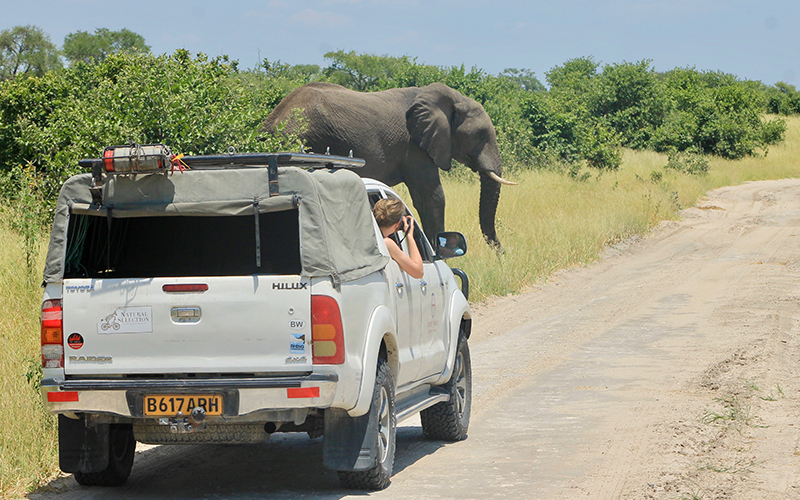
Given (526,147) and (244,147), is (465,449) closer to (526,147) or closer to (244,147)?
(244,147)

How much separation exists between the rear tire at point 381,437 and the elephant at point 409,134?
27.7 ft

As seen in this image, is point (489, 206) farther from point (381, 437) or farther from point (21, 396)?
point (381, 437)

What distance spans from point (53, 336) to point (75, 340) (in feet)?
0.42

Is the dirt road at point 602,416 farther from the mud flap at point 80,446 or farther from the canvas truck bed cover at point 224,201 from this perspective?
the canvas truck bed cover at point 224,201

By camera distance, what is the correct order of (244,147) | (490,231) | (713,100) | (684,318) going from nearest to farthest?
(244,147) < (684,318) < (490,231) < (713,100)

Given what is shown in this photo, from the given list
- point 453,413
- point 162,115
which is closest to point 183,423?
point 453,413

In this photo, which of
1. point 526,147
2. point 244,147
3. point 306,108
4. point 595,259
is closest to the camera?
point 244,147

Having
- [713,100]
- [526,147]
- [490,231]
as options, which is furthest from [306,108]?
[713,100]

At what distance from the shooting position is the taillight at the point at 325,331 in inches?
208

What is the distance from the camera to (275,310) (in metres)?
5.30


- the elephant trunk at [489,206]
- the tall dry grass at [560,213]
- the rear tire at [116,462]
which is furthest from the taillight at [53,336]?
the elephant trunk at [489,206]

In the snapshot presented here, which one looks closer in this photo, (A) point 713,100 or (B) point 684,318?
(B) point 684,318

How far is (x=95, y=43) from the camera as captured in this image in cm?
6750

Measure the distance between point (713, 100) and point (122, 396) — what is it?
144ft
